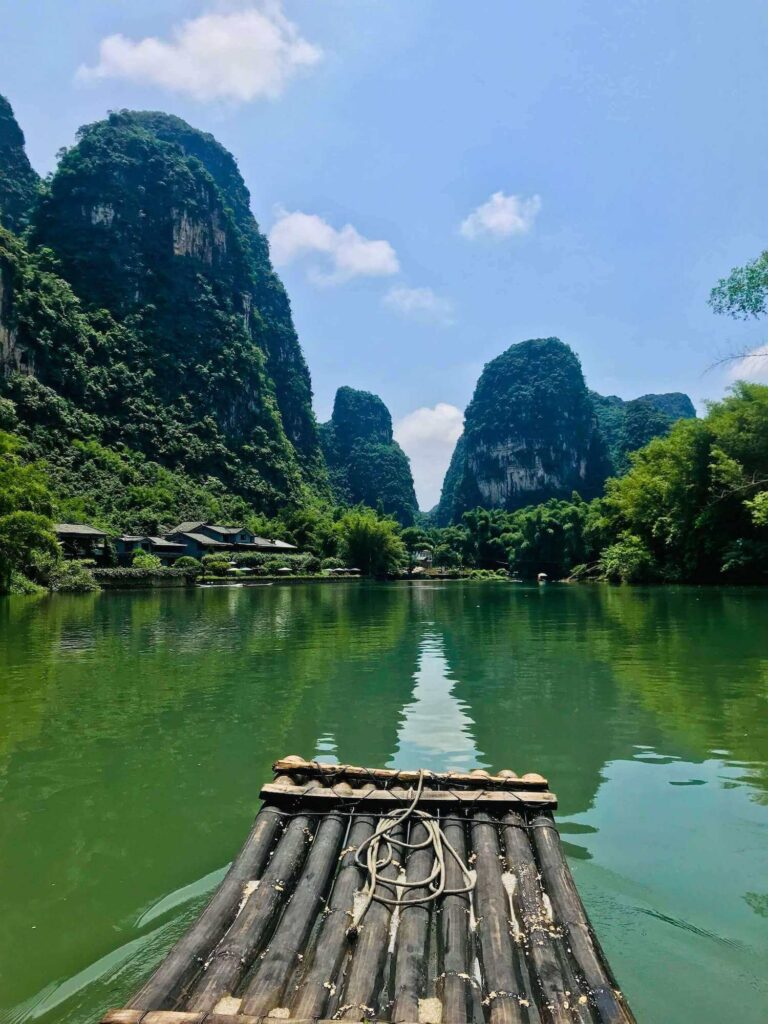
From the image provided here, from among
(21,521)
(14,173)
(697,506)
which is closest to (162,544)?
(21,521)

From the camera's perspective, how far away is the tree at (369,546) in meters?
75.4

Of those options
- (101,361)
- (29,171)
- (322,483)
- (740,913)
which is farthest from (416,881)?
(29,171)

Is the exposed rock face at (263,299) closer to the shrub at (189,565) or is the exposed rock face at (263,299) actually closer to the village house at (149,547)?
the village house at (149,547)

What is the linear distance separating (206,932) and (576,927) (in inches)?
67.1

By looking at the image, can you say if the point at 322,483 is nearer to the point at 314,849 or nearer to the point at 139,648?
the point at 139,648

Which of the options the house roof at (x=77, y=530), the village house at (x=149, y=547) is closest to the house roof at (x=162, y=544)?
the village house at (x=149, y=547)

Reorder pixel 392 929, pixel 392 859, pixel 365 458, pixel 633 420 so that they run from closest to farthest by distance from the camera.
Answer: pixel 392 929 < pixel 392 859 < pixel 633 420 < pixel 365 458

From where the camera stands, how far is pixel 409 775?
4.59 metres

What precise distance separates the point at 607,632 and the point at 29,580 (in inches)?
1267

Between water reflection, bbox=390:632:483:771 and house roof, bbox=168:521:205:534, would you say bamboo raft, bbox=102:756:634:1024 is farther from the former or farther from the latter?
house roof, bbox=168:521:205:534

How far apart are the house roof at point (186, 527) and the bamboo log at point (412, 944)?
64.6m

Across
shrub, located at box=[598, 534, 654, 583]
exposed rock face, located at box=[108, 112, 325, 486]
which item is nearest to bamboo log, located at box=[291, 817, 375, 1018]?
shrub, located at box=[598, 534, 654, 583]

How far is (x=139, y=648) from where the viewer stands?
15.1 m

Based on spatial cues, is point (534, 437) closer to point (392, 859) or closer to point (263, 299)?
point (263, 299)
